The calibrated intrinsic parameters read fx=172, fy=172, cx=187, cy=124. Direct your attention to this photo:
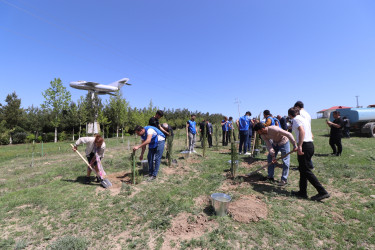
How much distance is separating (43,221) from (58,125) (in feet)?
72.0

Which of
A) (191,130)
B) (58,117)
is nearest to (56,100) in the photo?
(58,117)

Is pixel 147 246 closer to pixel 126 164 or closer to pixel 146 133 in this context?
pixel 146 133

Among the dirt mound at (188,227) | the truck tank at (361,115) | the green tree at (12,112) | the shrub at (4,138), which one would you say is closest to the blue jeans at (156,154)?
the dirt mound at (188,227)

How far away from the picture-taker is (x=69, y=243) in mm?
2562

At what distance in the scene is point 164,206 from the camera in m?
3.62

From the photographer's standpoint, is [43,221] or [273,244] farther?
[43,221]

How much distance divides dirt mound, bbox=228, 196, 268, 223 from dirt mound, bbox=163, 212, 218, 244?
430mm

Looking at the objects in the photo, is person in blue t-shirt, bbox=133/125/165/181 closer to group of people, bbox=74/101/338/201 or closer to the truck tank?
group of people, bbox=74/101/338/201

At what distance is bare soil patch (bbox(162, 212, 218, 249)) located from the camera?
2.71 meters

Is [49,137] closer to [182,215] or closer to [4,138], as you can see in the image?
[4,138]

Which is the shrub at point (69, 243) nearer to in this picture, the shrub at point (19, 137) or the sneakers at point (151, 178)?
the sneakers at point (151, 178)

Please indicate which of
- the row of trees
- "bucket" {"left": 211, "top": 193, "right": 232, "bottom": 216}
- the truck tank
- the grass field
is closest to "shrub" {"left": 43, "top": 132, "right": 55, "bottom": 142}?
the row of trees

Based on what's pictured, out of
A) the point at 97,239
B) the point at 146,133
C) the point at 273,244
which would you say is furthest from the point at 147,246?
the point at 146,133

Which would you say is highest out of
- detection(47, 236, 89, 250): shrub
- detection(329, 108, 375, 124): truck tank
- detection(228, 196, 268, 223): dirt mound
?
detection(329, 108, 375, 124): truck tank
